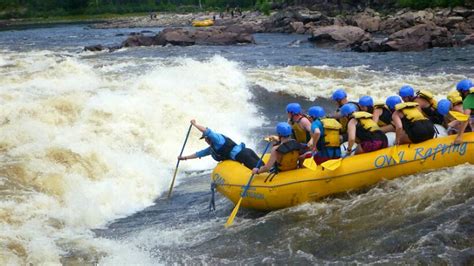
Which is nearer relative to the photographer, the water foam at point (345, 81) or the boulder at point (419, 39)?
the water foam at point (345, 81)

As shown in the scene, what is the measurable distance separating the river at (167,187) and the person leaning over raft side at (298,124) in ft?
3.71

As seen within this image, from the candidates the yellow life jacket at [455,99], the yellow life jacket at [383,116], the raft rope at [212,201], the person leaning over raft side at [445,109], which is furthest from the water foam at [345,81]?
the raft rope at [212,201]

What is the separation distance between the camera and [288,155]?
7.74 meters

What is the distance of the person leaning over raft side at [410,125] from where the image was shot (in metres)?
7.75

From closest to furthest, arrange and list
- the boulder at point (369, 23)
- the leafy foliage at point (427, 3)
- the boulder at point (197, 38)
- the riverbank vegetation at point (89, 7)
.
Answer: the boulder at point (197, 38) → the boulder at point (369, 23) → the leafy foliage at point (427, 3) → the riverbank vegetation at point (89, 7)

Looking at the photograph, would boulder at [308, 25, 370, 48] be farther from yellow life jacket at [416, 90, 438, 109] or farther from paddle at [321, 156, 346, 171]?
paddle at [321, 156, 346, 171]

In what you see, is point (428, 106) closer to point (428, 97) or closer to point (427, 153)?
point (428, 97)

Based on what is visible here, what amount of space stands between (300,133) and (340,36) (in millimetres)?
25042

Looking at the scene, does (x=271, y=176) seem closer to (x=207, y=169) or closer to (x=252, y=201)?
(x=252, y=201)

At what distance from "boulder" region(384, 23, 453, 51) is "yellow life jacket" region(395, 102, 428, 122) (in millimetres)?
20254

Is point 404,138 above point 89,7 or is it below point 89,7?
above

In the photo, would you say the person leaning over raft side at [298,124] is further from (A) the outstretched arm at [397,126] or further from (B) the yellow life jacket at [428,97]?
(B) the yellow life jacket at [428,97]

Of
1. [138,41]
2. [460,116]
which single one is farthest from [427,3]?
[460,116]

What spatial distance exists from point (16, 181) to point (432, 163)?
6.31 meters
